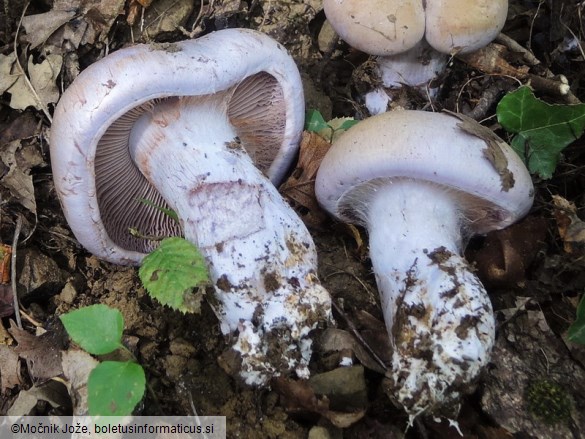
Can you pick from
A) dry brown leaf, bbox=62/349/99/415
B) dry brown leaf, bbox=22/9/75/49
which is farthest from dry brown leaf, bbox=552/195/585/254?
dry brown leaf, bbox=22/9/75/49

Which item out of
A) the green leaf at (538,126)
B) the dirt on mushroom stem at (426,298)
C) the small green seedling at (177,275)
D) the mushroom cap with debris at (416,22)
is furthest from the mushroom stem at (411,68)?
the small green seedling at (177,275)

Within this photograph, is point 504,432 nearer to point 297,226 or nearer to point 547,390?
point 547,390

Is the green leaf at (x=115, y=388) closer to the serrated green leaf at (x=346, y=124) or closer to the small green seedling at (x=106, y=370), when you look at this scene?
the small green seedling at (x=106, y=370)

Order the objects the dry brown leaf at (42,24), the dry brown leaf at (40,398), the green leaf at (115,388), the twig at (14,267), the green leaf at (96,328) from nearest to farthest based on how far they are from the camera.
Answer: the green leaf at (115,388), the green leaf at (96,328), the dry brown leaf at (40,398), the twig at (14,267), the dry brown leaf at (42,24)

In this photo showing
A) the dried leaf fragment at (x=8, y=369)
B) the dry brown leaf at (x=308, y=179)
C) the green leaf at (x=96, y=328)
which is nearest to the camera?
the green leaf at (x=96, y=328)

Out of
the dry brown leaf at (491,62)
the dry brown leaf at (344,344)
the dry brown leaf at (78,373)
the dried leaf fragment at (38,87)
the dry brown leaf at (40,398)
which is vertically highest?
the dried leaf fragment at (38,87)

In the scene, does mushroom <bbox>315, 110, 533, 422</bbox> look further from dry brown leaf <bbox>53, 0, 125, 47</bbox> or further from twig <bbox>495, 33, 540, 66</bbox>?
dry brown leaf <bbox>53, 0, 125, 47</bbox>
